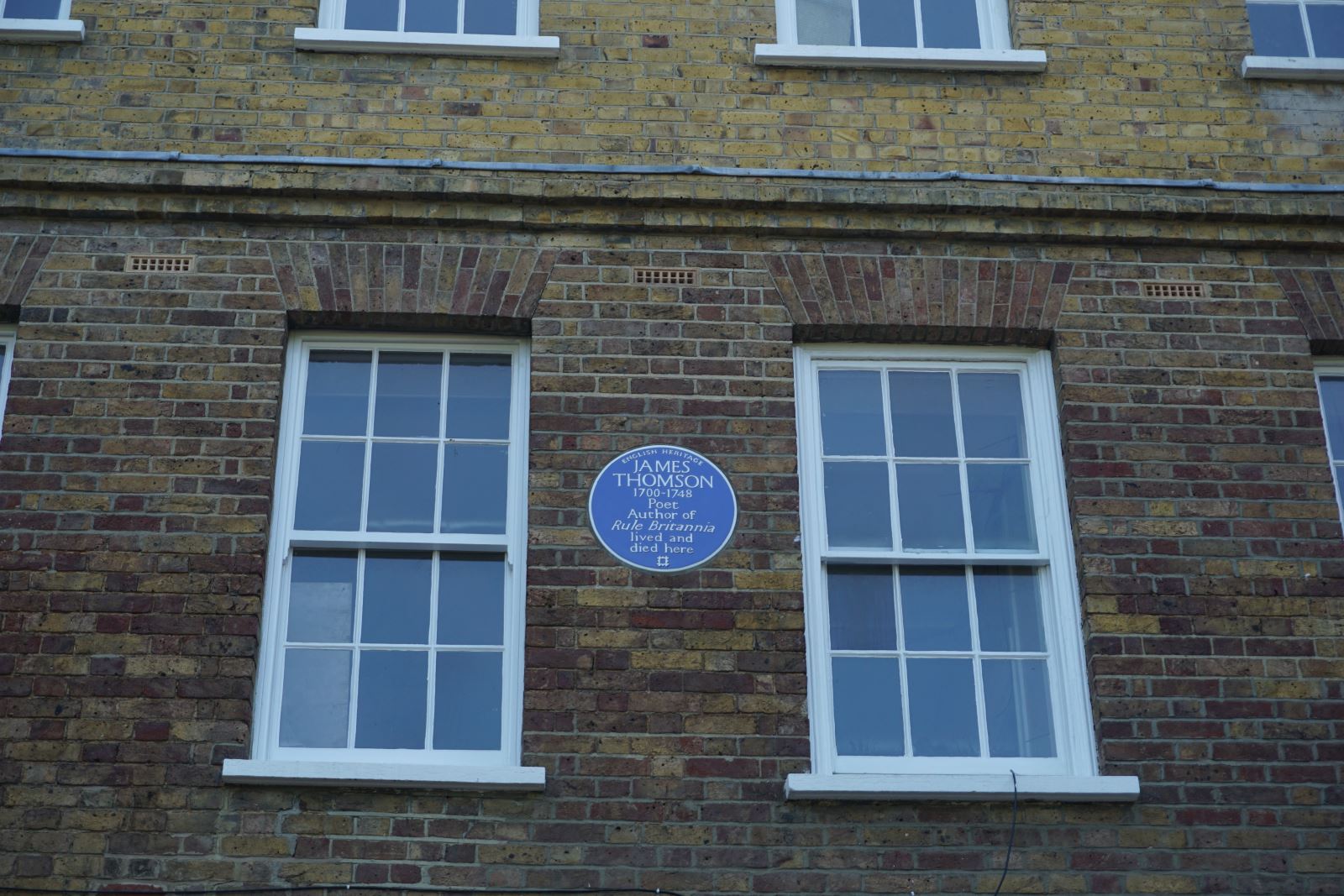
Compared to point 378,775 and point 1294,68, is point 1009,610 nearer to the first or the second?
point 378,775

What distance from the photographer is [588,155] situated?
8.95 m

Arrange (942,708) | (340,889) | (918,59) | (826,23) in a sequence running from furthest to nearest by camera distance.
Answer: (826,23) < (918,59) < (942,708) < (340,889)

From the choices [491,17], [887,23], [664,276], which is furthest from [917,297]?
[491,17]

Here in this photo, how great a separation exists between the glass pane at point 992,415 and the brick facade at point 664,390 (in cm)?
22

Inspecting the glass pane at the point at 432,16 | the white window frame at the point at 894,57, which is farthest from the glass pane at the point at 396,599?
the white window frame at the point at 894,57

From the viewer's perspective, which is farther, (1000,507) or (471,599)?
(1000,507)

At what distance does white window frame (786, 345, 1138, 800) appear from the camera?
7488 mm

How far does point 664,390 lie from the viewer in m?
8.37

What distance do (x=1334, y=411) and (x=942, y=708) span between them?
265cm

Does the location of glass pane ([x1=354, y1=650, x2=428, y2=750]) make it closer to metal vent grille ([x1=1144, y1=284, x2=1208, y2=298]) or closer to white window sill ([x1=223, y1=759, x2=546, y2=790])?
white window sill ([x1=223, y1=759, x2=546, y2=790])

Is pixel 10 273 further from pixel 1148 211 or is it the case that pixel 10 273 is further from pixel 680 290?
pixel 1148 211

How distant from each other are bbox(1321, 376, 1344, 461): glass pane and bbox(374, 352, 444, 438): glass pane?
4366 mm

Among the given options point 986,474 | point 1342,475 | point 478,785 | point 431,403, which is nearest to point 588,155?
point 431,403

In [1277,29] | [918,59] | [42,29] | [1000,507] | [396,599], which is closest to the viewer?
[396,599]
